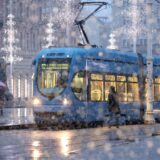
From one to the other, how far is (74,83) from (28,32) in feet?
182

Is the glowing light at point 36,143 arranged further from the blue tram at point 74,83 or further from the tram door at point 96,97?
the tram door at point 96,97

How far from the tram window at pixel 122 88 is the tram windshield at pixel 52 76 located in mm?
3400

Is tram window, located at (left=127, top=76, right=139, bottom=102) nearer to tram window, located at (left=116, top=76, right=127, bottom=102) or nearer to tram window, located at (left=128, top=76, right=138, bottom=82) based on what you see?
tram window, located at (left=128, top=76, right=138, bottom=82)

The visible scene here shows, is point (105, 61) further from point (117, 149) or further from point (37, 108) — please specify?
point (117, 149)

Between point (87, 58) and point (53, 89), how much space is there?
6.39 ft

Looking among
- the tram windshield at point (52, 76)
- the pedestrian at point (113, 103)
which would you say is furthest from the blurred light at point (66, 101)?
the pedestrian at point (113, 103)

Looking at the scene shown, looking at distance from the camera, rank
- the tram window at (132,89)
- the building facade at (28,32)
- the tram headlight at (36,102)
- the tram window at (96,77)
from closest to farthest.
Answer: the tram headlight at (36,102), the tram window at (96,77), the tram window at (132,89), the building facade at (28,32)

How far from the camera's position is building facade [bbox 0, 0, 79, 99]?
7700 centimetres

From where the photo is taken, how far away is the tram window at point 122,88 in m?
28.7

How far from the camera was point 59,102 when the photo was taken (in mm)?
26031

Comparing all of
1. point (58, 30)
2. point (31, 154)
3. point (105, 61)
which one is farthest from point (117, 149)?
point (58, 30)

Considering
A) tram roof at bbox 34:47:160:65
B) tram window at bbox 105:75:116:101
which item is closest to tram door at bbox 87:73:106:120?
tram window at bbox 105:75:116:101

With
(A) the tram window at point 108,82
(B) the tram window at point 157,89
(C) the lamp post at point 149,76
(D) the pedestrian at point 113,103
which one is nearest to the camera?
(D) the pedestrian at point 113,103

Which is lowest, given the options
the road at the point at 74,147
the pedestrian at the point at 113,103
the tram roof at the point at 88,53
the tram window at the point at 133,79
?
the road at the point at 74,147
